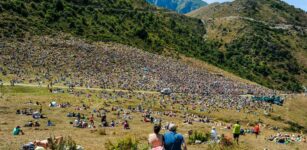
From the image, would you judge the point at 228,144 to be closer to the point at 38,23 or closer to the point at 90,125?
the point at 90,125

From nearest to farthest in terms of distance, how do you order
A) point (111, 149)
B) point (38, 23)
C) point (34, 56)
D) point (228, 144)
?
point (111, 149), point (228, 144), point (34, 56), point (38, 23)

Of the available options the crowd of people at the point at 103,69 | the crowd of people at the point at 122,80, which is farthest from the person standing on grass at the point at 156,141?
the crowd of people at the point at 103,69

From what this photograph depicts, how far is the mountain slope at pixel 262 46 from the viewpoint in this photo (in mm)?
145375

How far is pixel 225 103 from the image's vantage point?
65.2 m

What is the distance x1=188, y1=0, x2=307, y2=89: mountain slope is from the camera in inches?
5723

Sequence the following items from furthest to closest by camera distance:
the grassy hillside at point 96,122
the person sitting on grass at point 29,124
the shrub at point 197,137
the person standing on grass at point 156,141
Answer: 1. the person sitting on grass at point 29,124
2. the shrub at point 197,137
3. the grassy hillside at point 96,122
4. the person standing on grass at point 156,141

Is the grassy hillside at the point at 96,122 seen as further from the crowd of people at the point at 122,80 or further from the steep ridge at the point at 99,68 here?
the steep ridge at the point at 99,68

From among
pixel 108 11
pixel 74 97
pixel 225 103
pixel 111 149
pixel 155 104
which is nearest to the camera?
pixel 111 149

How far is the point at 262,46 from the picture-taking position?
537 ft

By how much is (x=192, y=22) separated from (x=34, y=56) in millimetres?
118159

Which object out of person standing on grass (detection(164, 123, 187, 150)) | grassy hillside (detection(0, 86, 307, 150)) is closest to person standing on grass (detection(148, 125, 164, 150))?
person standing on grass (detection(164, 123, 187, 150))

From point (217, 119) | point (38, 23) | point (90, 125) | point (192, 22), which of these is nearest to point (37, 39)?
point (38, 23)

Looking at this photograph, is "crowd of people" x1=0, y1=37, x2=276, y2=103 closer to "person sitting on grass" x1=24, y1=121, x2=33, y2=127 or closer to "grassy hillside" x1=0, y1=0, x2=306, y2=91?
"grassy hillside" x1=0, y1=0, x2=306, y2=91

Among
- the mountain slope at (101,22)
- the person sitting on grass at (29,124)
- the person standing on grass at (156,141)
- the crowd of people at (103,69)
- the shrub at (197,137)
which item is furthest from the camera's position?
the mountain slope at (101,22)
